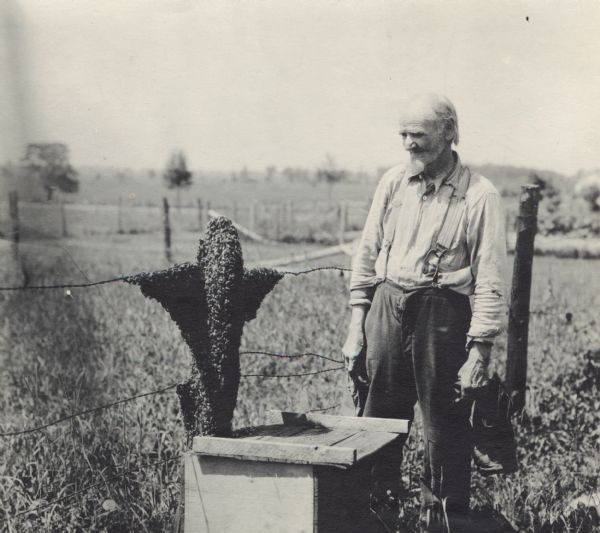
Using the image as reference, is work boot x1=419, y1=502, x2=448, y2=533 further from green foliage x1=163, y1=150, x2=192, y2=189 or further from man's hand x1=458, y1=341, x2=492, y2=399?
green foliage x1=163, y1=150, x2=192, y2=189

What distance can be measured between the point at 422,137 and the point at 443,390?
119cm

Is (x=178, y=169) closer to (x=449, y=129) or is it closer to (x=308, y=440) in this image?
(x=449, y=129)

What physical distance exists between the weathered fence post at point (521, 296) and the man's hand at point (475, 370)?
7.25 feet

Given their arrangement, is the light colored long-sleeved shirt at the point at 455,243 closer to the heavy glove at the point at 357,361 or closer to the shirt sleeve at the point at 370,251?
the shirt sleeve at the point at 370,251

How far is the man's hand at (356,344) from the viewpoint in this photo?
11.6ft

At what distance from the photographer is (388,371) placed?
135 inches

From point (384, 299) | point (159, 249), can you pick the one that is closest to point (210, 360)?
point (384, 299)

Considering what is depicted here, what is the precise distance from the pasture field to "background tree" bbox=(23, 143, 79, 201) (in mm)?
5731

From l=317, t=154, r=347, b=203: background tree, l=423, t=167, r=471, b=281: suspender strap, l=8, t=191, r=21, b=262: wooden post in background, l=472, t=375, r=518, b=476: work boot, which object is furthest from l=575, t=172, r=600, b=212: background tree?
l=423, t=167, r=471, b=281: suspender strap

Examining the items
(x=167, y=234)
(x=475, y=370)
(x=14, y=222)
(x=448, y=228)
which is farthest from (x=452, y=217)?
(x=167, y=234)

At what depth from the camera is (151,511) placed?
366cm

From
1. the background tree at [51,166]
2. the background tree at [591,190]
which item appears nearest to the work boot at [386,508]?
the background tree at [51,166]

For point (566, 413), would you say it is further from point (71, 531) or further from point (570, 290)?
point (570, 290)

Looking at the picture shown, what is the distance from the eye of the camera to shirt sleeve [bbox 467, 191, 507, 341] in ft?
10.6
